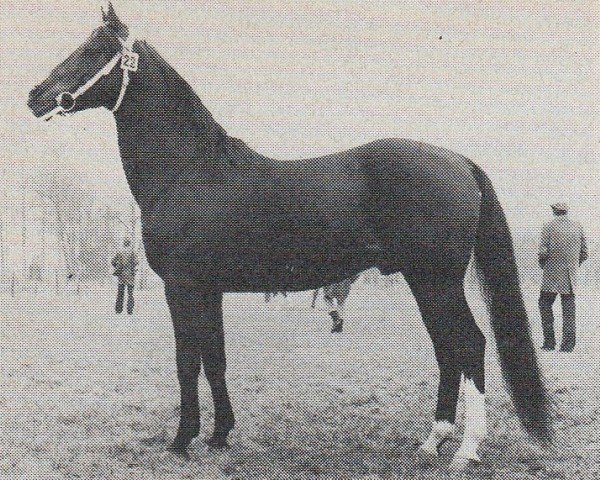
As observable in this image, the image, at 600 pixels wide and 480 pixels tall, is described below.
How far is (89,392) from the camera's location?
6.37 m

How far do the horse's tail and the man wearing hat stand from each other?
5.69 metres

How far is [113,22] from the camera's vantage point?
4.14 m

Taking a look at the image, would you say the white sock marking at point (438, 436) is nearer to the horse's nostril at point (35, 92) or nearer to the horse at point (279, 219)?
the horse at point (279, 219)

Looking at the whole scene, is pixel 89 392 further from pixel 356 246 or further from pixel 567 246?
pixel 567 246

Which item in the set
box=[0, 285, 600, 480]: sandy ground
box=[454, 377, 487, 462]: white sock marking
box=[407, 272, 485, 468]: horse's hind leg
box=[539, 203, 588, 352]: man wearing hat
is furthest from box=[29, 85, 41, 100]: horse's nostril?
box=[539, 203, 588, 352]: man wearing hat

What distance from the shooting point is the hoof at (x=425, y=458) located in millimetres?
4055

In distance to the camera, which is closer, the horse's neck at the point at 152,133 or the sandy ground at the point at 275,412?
A: the sandy ground at the point at 275,412

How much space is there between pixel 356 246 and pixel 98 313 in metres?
15.1

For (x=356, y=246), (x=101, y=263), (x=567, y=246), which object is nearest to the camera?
(x=356, y=246)

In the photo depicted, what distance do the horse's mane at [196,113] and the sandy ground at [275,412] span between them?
217 cm

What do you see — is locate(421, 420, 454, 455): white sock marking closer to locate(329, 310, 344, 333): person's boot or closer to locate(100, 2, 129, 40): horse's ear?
locate(100, 2, 129, 40): horse's ear

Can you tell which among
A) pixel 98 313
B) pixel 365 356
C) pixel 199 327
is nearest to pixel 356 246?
pixel 199 327

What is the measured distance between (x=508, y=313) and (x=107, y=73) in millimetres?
3283

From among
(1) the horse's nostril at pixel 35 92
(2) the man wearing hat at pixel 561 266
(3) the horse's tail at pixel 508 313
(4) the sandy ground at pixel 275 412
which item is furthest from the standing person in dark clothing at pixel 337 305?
(1) the horse's nostril at pixel 35 92
